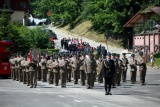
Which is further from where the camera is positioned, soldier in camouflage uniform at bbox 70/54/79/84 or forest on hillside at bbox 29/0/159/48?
forest on hillside at bbox 29/0/159/48

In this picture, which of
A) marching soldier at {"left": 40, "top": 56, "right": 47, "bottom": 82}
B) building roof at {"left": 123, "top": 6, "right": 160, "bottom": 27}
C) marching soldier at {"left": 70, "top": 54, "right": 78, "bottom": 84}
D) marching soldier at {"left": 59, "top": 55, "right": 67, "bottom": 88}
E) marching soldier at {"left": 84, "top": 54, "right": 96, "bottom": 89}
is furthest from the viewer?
building roof at {"left": 123, "top": 6, "right": 160, "bottom": 27}

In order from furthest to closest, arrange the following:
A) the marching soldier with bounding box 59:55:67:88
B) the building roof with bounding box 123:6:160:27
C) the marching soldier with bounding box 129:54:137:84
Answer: the building roof with bounding box 123:6:160:27
the marching soldier with bounding box 129:54:137:84
the marching soldier with bounding box 59:55:67:88

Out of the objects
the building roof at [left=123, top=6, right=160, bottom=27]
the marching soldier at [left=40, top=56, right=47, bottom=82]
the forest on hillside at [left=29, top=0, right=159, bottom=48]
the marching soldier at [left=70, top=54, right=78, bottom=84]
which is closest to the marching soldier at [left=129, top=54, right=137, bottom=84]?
the marching soldier at [left=70, top=54, right=78, bottom=84]

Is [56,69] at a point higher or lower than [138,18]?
lower

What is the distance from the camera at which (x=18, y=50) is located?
189 feet

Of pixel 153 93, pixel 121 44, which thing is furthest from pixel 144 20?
pixel 153 93

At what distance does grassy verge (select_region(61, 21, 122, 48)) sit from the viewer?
72387mm

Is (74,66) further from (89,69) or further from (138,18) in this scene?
(138,18)

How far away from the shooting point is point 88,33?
8094cm

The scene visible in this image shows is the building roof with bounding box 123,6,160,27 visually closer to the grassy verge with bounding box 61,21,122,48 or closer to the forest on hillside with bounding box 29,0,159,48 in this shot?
the forest on hillside with bounding box 29,0,159,48

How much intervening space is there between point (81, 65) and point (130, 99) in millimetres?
11761

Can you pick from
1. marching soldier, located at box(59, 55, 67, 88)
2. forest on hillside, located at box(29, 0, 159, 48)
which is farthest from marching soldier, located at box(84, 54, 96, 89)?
forest on hillside, located at box(29, 0, 159, 48)

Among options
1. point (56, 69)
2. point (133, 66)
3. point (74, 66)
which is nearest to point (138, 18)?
point (74, 66)

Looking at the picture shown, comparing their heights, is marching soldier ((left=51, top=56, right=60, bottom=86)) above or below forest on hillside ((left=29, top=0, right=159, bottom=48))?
below
